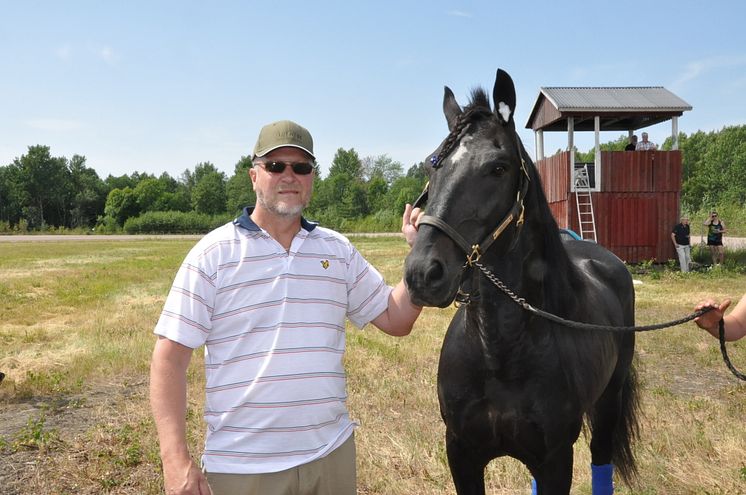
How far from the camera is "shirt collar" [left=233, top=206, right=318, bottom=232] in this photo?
2.22 m

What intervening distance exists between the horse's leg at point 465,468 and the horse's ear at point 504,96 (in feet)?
5.32

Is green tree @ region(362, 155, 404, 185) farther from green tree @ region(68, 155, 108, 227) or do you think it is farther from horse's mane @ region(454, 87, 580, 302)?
horse's mane @ region(454, 87, 580, 302)

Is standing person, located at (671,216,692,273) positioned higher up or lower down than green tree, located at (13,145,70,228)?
lower down

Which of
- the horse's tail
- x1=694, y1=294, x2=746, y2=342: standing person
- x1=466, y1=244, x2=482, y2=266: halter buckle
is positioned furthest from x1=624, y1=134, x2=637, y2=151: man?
x1=466, y1=244, x2=482, y2=266: halter buckle

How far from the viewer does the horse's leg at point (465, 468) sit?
2.76m

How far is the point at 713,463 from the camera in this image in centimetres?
407

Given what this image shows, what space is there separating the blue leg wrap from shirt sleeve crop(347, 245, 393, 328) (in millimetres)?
2115

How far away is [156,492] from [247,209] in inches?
101

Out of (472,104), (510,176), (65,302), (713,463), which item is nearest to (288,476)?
(510,176)

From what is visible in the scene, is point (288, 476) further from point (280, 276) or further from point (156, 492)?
point (156, 492)

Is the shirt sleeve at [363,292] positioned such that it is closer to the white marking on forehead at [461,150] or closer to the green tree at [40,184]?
the white marking on forehead at [461,150]

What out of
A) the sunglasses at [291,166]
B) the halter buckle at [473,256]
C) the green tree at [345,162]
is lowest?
the halter buckle at [473,256]

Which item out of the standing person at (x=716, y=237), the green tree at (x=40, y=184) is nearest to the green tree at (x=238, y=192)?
the green tree at (x=40, y=184)

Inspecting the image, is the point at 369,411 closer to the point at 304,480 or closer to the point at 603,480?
the point at 603,480
